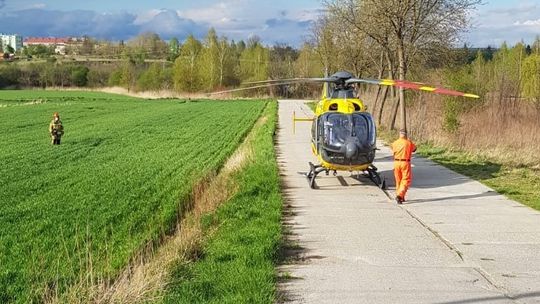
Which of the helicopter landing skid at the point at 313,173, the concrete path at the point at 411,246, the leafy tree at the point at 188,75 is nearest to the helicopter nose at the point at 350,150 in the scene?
the concrete path at the point at 411,246

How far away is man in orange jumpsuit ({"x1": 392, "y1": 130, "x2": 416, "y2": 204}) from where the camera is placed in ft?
40.8

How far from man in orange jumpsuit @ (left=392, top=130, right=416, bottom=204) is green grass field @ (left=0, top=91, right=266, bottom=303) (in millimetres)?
4532

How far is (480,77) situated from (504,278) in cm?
2255

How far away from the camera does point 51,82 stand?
12400 cm

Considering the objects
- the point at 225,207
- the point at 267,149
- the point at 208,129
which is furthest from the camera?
the point at 208,129

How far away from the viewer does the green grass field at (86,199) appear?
8.32m

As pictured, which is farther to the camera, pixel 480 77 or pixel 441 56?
pixel 480 77

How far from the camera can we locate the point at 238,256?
8.03 metres

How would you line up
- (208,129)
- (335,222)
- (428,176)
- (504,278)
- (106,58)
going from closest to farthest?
(504,278) → (335,222) → (428,176) → (208,129) → (106,58)

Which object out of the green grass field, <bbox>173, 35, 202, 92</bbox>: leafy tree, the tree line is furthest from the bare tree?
<bbox>173, 35, 202, 92</bbox>: leafy tree

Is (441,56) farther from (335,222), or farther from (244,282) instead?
(244,282)

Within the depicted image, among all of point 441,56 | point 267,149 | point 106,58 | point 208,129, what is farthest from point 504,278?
point 106,58

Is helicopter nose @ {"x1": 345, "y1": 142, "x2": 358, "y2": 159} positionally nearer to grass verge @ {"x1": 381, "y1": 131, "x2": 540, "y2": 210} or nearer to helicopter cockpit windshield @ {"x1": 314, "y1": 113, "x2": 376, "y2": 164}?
helicopter cockpit windshield @ {"x1": 314, "y1": 113, "x2": 376, "y2": 164}

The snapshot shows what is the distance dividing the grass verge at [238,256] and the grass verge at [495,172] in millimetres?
5225
